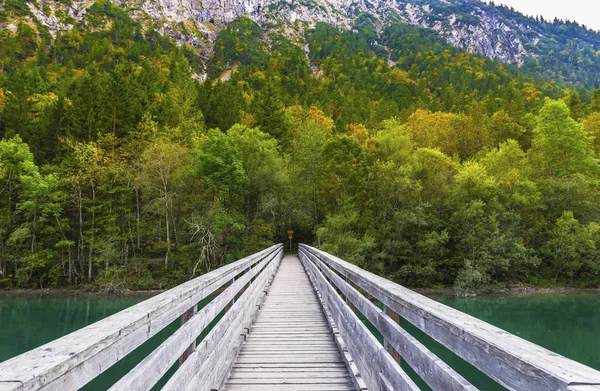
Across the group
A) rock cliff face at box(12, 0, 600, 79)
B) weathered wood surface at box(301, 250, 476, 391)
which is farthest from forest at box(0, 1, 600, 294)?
rock cliff face at box(12, 0, 600, 79)

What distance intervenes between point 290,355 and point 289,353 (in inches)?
3.9

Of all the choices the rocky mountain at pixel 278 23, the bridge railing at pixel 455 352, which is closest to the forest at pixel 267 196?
the bridge railing at pixel 455 352

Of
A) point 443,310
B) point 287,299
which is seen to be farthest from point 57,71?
point 443,310

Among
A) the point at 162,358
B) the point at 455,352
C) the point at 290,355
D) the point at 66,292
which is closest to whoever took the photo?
the point at 455,352

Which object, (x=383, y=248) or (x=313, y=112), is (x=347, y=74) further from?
(x=383, y=248)

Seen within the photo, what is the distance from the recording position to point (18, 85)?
4109 cm

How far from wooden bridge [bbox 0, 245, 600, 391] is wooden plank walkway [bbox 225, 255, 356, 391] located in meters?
0.02

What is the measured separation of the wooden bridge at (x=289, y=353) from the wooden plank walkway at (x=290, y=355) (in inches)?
0.6

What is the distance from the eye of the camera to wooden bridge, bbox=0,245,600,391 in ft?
3.90

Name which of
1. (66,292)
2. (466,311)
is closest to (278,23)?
(66,292)

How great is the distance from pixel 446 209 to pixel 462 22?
20360cm

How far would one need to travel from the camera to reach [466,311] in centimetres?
2169

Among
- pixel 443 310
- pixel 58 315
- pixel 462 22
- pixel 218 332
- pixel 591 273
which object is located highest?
pixel 462 22

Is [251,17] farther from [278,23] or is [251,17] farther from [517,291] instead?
[517,291]
